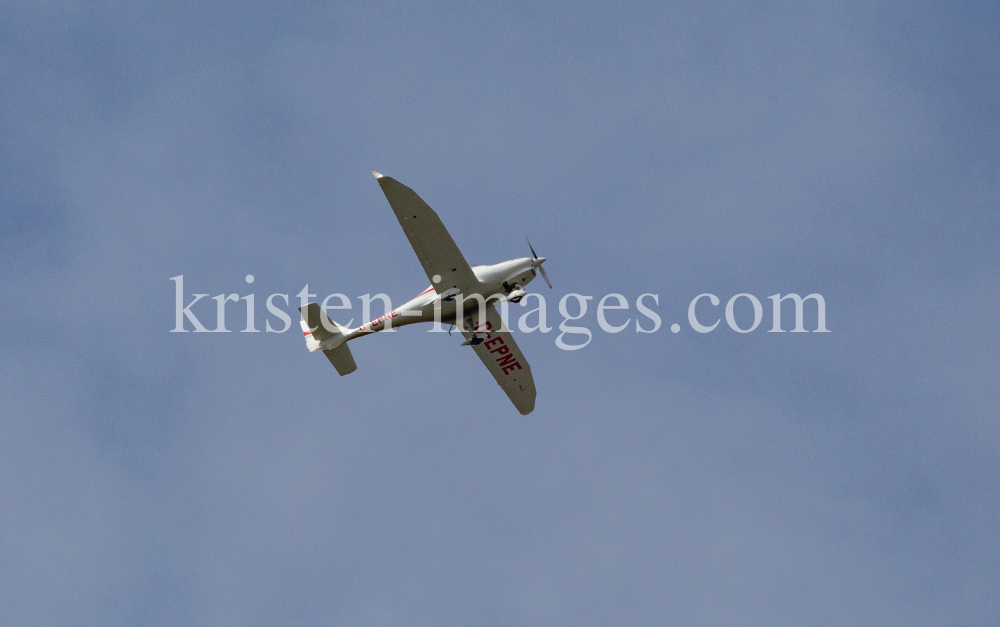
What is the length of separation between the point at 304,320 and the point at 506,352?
27.2 feet

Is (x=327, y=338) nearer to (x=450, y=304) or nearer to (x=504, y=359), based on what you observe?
(x=450, y=304)

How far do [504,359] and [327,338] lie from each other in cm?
730

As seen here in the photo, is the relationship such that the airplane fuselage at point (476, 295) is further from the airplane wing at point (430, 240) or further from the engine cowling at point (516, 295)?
the airplane wing at point (430, 240)

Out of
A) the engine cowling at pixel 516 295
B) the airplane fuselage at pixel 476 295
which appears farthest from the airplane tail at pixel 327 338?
the engine cowling at pixel 516 295

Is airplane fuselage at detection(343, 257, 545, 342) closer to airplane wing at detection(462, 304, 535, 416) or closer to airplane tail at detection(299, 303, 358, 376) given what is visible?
airplane wing at detection(462, 304, 535, 416)

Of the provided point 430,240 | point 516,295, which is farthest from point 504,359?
point 430,240

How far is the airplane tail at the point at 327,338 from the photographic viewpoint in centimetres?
4022

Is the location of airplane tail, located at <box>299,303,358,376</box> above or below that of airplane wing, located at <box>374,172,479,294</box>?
below

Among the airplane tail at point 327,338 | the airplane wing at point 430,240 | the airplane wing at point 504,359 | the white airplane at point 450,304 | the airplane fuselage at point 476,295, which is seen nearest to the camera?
the airplane wing at point 430,240

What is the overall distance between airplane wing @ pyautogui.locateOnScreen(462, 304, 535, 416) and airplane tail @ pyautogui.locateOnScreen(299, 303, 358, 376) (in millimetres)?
5054

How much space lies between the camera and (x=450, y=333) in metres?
40.6

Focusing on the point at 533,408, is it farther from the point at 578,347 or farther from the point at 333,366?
the point at 333,366

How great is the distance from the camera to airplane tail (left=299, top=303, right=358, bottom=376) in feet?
132

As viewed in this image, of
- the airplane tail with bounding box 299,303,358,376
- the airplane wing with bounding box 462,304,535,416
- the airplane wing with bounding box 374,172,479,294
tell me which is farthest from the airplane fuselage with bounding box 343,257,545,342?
the airplane tail with bounding box 299,303,358,376
